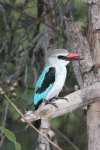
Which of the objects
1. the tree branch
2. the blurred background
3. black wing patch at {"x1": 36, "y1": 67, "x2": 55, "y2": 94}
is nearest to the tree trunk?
the tree branch

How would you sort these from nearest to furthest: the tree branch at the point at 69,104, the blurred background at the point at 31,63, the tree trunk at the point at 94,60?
the tree branch at the point at 69,104, the tree trunk at the point at 94,60, the blurred background at the point at 31,63

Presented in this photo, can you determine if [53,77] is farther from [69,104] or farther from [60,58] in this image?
[69,104]

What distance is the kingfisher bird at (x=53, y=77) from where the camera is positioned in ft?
5.65

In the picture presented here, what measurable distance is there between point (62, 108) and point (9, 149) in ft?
5.62

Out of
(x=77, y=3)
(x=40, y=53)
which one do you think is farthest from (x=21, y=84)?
(x=77, y=3)

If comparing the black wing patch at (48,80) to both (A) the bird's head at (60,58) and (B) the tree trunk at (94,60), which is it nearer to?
(A) the bird's head at (60,58)

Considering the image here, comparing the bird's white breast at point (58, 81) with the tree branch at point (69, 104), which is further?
the bird's white breast at point (58, 81)

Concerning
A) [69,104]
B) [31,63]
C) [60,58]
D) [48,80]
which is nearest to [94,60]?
[60,58]

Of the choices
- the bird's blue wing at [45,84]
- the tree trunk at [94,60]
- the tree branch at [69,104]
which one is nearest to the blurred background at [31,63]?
the tree trunk at [94,60]

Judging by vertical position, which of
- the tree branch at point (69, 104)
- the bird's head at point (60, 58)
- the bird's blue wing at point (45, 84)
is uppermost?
the bird's head at point (60, 58)

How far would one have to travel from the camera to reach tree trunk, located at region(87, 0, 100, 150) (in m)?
1.68

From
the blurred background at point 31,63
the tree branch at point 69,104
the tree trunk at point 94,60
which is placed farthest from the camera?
the blurred background at point 31,63

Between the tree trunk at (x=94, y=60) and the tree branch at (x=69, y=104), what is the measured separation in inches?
8.1

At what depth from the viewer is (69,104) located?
1.43 m
